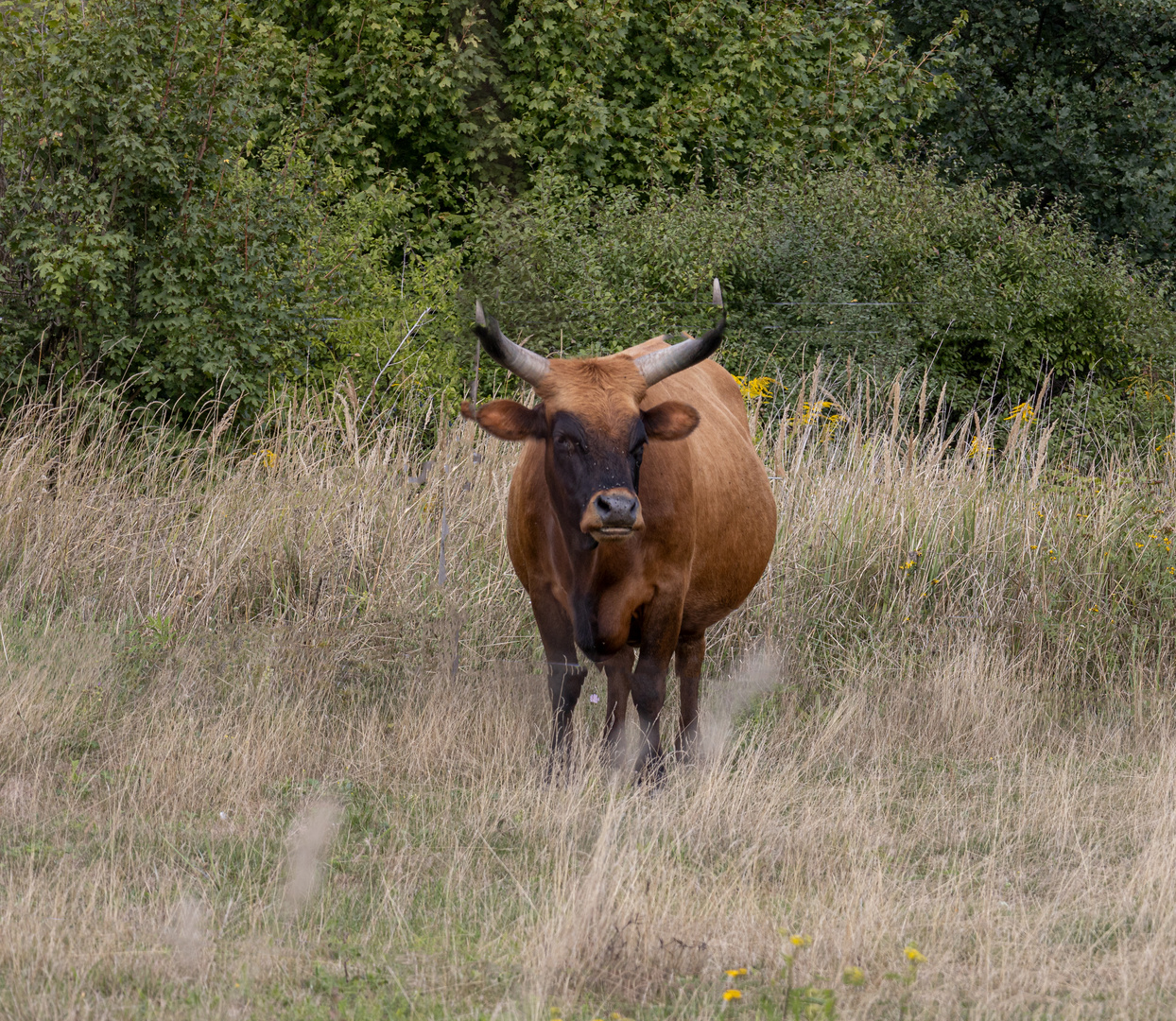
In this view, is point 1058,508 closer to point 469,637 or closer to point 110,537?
point 469,637

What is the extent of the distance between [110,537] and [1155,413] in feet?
31.3

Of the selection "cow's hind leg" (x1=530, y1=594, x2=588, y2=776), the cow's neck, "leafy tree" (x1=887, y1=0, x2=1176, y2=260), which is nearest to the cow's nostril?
the cow's neck

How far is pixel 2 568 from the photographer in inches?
297

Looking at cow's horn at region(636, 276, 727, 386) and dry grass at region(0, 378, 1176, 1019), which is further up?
cow's horn at region(636, 276, 727, 386)

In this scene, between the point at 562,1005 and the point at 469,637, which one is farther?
the point at 469,637

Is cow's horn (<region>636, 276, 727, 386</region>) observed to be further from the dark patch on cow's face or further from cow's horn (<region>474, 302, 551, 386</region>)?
cow's horn (<region>474, 302, 551, 386</region>)

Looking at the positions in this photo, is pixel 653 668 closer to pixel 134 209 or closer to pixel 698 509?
pixel 698 509

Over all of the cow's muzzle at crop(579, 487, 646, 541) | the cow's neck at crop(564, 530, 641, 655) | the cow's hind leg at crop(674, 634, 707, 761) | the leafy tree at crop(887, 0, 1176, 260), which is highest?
the leafy tree at crop(887, 0, 1176, 260)

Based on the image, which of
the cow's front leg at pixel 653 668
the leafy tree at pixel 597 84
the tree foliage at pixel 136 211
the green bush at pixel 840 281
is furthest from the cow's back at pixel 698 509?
the leafy tree at pixel 597 84

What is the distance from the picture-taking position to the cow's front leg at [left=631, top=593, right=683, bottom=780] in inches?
221

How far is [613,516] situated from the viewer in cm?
486

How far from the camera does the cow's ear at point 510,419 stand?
5375mm

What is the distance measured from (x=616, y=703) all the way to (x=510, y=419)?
52.5 inches

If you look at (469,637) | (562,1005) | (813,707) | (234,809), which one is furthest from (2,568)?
(562,1005)
